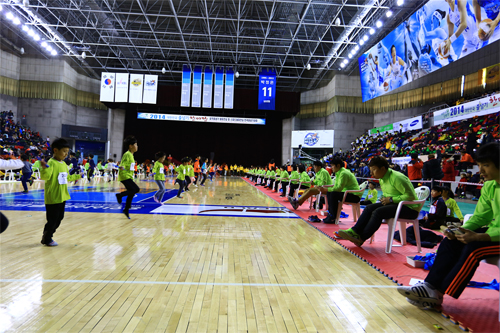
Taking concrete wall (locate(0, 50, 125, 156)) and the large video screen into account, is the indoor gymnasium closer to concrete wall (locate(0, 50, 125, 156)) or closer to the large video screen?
the large video screen

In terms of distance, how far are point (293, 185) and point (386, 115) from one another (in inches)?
674

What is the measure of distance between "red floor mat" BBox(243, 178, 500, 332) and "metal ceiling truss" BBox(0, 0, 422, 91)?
14.0 m

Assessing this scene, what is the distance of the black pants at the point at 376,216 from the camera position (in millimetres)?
3828

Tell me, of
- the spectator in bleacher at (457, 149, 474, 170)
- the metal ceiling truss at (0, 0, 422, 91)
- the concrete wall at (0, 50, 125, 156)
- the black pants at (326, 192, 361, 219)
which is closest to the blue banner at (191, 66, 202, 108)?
the metal ceiling truss at (0, 0, 422, 91)

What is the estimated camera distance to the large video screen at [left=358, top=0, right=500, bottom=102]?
958 cm

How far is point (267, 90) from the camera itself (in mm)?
24469

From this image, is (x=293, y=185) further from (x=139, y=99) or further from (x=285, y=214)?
(x=139, y=99)

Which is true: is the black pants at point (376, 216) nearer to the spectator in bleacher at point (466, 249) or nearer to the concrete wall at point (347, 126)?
the spectator in bleacher at point (466, 249)

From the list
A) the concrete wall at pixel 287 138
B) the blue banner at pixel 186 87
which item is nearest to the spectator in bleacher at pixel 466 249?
the blue banner at pixel 186 87

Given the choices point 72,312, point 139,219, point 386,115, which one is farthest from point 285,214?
point 386,115

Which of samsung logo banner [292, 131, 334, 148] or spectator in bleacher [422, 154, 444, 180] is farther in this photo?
samsung logo banner [292, 131, 334, 148]

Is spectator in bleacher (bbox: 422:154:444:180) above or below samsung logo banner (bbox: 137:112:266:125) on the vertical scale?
below

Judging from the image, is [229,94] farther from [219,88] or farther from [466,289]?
[466,289]

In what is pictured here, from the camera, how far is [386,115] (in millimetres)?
24969
